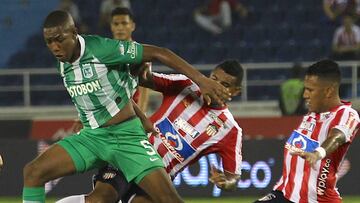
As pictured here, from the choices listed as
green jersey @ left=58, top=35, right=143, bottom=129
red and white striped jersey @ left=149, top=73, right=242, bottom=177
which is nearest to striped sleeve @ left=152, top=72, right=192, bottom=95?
red and white striped jersey @ left=149, top=73, right=242, bottom=177

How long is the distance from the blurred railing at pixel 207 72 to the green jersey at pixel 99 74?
7782 mm

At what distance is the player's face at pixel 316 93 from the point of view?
22.0ft

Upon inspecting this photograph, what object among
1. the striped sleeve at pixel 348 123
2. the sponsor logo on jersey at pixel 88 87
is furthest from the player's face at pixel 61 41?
the striped sleeve at pixel 348 123

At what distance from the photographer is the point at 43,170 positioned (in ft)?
22.1

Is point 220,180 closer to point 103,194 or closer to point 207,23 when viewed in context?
point 103,194

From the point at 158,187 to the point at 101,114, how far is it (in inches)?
25.4

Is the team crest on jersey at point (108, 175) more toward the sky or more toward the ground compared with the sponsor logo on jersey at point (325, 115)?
more toward the ground

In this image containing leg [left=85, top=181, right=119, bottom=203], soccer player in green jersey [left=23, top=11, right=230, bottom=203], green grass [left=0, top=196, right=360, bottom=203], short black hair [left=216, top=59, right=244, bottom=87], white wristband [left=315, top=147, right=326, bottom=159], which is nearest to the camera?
white wristband [left=315, top=147, right=326, bottom=159]

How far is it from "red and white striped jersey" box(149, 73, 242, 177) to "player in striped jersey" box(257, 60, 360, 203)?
0.69 m

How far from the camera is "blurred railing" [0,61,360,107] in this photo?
1502 cm

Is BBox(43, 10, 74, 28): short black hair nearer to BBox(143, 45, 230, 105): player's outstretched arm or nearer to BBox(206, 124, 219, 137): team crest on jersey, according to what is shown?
BBox(143, 45, 230, 105): player's outstretched arm

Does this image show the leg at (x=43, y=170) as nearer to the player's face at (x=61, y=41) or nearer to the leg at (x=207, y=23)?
the player's face at (x=61, y=41)

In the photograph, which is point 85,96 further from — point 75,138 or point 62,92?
point 62,92

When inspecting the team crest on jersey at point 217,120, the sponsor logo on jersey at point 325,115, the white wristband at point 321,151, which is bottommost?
the team crest on jersey at point 217,120
